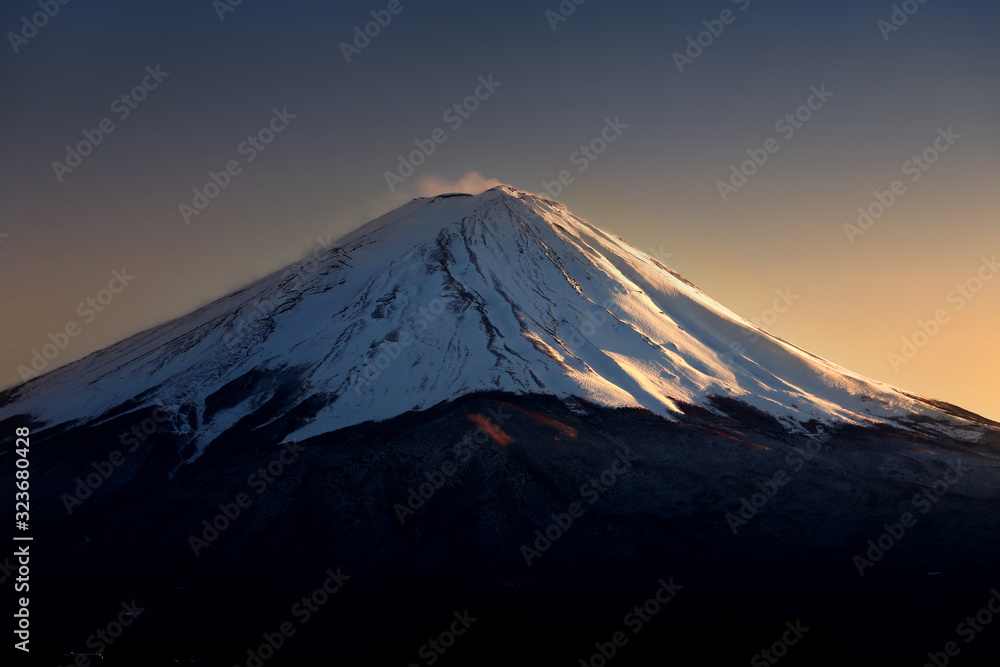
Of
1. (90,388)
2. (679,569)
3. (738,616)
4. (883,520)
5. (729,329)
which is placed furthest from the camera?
(729,329)

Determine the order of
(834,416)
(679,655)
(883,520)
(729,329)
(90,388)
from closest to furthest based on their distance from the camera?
(679,655) → (883,520) → (834,416) → (90,388) → (729,329)

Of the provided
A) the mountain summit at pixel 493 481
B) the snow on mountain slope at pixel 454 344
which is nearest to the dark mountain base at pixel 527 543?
the mountain summit at pixel 493 481

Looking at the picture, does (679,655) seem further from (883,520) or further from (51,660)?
(883,520)

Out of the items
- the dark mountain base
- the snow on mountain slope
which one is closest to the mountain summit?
the dark mountain base

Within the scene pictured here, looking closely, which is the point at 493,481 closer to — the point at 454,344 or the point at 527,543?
the point at 527,543

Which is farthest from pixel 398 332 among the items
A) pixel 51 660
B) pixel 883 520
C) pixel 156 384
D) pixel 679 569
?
pixel 51 660

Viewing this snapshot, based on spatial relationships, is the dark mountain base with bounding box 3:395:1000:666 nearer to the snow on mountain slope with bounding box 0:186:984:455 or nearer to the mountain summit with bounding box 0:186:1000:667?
the mountain summit with bounding box 0:186:1000:667
